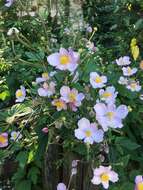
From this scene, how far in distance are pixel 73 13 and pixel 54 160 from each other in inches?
82.9

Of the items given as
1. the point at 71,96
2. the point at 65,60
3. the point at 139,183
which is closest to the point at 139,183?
the point at 139,183

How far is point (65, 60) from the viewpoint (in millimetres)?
1974

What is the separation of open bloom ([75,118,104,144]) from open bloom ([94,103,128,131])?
0.04 metres

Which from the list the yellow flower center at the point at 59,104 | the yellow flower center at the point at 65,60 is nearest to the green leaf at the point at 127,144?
the yellow flower center at the point at 59,104

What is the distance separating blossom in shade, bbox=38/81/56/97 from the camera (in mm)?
2045

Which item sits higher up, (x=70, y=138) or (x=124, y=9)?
(x=124, y=9)

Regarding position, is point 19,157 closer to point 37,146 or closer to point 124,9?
point 37,146

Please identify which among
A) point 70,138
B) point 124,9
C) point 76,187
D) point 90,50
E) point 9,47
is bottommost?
point 76,187

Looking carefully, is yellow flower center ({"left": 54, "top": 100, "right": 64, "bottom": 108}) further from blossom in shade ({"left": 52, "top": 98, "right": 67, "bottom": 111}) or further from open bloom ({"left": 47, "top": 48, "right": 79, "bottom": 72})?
open bloom ({"left": 47, "top": 48, "right": 79, "bottom": 72})

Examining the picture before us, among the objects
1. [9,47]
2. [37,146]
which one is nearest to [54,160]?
[37,146]

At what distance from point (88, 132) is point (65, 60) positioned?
293 mm

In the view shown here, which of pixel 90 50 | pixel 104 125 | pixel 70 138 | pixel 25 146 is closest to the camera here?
→ pixel 104 125

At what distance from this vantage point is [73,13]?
13.6ft

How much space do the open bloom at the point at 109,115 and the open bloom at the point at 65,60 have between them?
7.3 inches
